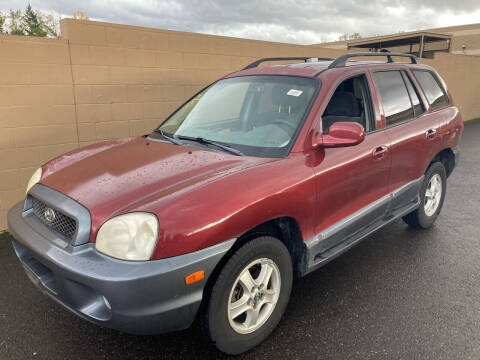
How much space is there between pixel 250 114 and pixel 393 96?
4.66 ft

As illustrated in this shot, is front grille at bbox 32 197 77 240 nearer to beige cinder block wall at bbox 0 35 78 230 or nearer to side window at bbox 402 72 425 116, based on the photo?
beige cinder block wall at bbox 0 35 78 230

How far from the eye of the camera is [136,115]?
5.38m

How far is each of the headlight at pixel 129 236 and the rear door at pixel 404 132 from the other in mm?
2297

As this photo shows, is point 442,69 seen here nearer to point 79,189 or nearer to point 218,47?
point 218,47

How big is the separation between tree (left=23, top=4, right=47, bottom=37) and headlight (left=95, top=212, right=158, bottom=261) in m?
43.5

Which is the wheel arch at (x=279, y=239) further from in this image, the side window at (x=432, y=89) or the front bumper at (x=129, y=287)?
the side window at (x=432, y=89)

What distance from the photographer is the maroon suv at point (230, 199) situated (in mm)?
1997

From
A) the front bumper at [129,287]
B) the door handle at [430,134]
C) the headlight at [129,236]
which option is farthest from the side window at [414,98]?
the headlight at [129,236]

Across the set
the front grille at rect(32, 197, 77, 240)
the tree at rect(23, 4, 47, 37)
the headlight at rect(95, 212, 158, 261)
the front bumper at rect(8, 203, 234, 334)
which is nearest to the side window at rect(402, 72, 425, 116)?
the front bumper at rect(8, 203, 234, 334)

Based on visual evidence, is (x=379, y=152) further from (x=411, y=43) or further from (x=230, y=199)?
(x=411, y=43)

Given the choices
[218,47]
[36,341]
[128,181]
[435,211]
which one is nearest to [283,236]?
[128,181]

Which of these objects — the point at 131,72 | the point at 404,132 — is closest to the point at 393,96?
the point at 404,132

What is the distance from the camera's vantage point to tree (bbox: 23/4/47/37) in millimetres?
41419

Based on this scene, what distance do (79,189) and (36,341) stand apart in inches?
44.3
